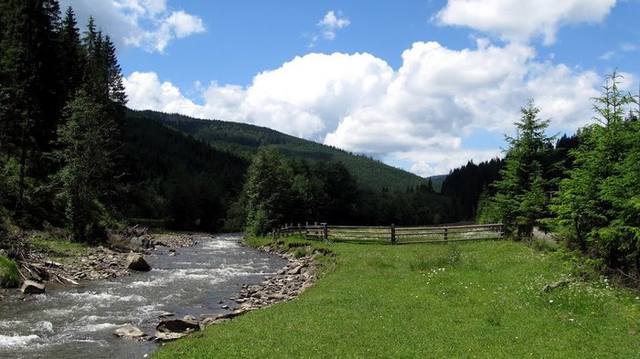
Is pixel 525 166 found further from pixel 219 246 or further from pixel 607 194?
pixel 219 246


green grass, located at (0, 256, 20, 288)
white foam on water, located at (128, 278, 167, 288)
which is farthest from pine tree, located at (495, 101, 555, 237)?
green grass, located at (0, 256, 20, 288)

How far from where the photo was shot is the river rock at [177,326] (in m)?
19.4

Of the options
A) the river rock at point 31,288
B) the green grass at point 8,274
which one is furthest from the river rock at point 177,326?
the green grass at point 8,274

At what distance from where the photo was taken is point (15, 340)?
18.0 metres

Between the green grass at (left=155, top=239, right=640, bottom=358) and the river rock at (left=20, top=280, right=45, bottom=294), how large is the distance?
12980mm

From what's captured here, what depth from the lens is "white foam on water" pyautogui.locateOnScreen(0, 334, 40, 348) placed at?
17.5 meters

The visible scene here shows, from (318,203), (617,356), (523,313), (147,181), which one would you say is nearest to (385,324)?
(523,313)

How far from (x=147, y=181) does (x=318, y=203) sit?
70023 millimetres

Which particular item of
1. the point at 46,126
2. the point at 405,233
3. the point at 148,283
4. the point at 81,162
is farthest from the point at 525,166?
the point at 46,126

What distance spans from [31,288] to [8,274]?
2064 mm

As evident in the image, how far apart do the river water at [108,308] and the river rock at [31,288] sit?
1.83 feet

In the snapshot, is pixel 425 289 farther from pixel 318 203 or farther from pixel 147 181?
pixel 147 181

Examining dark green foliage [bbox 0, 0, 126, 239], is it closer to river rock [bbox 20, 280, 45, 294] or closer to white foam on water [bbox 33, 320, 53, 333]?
river rock [bbox 20, 280, 45, 294]

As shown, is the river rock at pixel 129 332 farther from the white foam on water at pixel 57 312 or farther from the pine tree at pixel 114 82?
the pine tree at pixel 114 82
